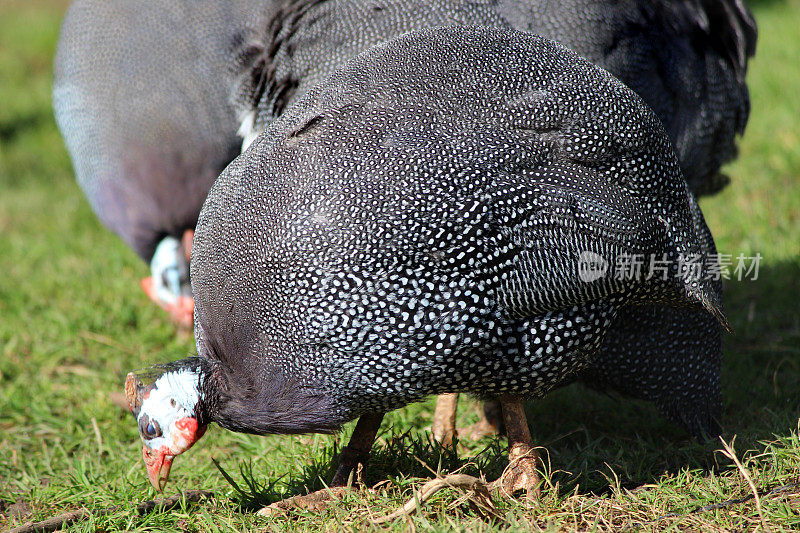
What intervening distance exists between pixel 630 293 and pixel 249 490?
1292mm

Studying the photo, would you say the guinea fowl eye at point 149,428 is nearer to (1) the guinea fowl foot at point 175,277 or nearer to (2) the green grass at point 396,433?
(2) the green grass at point 396,433

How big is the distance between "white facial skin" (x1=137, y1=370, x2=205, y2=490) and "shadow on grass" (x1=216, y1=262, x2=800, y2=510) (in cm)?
32

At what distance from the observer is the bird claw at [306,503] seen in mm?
2312

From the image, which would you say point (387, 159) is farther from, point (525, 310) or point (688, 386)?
point (688, 386)

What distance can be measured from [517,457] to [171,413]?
3.16 feet

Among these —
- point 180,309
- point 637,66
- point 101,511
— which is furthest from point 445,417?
point 180,309

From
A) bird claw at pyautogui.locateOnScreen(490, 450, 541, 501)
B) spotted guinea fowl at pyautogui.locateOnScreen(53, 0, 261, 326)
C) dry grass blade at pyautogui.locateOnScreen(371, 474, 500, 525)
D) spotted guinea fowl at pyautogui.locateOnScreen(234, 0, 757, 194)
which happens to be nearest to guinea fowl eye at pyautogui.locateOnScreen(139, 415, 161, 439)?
dry grass blade at pyautogui.locateOnScreen(371, 474, 500, 525)

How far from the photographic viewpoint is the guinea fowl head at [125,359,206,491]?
85.8 inches

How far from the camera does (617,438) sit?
277 cm

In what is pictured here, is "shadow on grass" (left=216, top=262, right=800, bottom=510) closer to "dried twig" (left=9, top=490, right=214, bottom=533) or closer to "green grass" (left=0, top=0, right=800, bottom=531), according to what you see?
"green grass" (left=0, top=0, right=800, bottom=531)

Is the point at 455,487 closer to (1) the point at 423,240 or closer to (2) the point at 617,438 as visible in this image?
(1) the point at 423,240

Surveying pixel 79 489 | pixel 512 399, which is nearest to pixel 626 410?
pixel 512 399

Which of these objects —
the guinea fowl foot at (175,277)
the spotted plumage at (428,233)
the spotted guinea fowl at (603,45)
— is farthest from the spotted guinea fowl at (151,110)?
the spotted plumage at (428,233)

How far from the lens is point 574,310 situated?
2107 mm
